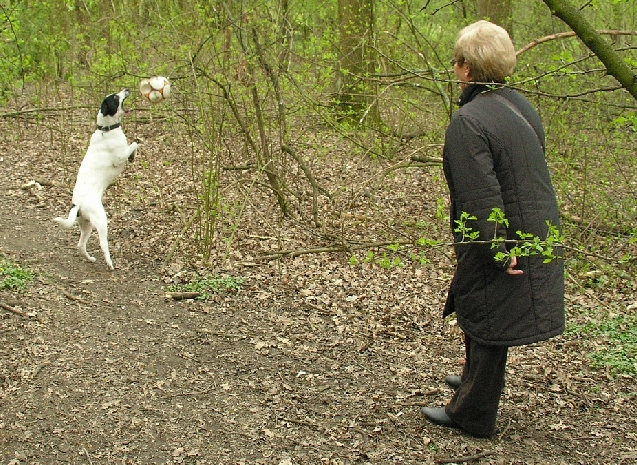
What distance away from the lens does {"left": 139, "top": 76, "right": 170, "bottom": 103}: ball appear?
6559 millimetres

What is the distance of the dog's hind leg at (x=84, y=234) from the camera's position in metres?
6.47

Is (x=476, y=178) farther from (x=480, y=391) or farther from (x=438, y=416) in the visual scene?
(x=438, y=416)

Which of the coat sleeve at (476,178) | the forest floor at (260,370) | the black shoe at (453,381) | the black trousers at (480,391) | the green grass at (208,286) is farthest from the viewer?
the green grass at (208,286)

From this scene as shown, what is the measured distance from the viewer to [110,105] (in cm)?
644

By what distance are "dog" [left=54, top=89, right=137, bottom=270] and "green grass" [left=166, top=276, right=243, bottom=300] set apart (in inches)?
32.8

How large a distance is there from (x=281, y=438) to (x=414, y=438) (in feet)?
2.45

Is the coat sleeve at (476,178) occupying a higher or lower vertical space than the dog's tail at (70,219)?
higher

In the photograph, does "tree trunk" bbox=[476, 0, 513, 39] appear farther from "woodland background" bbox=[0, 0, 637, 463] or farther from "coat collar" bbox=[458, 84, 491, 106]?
"coat collar" bbox=[458, 84, 491, 106]

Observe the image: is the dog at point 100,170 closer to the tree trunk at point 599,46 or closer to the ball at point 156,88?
the ball at point 156,88

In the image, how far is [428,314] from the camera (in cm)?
579

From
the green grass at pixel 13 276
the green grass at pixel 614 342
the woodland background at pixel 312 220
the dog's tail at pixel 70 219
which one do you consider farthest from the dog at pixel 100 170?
the green grass at pixel 614 342

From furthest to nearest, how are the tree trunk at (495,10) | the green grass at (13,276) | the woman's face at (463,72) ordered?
the tree trunk at (495,10)
the green grass at (13,276)
the woman's face at (463,72)

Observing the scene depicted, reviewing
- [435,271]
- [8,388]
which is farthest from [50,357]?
[435,271]

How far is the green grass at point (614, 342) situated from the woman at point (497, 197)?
5.65 feet
